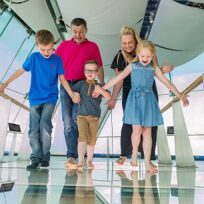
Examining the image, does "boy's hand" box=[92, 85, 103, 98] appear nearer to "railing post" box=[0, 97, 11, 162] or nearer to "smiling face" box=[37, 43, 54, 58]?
"smiling face" box=[37, 43, 54, 58]

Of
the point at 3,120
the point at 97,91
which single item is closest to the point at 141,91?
the point at 97,91

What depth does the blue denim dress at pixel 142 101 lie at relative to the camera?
268 centimetres

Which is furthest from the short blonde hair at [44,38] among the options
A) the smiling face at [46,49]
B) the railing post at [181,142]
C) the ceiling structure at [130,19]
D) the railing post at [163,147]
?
the ceiling structure at [130,19]

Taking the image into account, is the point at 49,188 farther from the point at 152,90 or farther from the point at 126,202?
the point at 152,90

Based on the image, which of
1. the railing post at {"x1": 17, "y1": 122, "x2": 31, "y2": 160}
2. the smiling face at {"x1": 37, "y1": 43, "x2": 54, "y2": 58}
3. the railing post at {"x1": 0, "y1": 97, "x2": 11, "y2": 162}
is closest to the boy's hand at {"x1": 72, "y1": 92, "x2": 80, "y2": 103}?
the smiling face at {"x1": 37, "y1": 43, "x2": 54, "y2": 58}

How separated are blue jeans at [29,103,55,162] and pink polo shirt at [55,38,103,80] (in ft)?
1.43

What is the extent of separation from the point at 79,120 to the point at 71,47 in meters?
0.81

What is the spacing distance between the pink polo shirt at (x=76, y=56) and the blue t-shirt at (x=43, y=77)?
0.24 metres

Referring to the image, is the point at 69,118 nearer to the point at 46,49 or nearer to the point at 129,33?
the point at 46,49

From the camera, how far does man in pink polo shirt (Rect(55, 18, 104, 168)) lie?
3.08 meters

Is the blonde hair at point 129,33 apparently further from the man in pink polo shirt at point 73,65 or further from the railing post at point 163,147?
the railing post at point 163,147

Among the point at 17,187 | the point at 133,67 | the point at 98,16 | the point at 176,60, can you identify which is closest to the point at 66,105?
the point at 133,67

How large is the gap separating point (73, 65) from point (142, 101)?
889mm

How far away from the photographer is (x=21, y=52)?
10.8m
